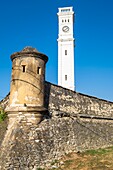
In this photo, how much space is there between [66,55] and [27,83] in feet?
146

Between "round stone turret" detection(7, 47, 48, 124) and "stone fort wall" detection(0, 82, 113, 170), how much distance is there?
0.81m

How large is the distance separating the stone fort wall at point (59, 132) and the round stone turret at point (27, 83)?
812 millimetres

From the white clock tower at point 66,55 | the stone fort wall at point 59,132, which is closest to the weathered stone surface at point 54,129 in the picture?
the stone fort wall at point 59,132

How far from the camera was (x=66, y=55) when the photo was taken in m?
56.7

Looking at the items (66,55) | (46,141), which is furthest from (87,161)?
(66,55)

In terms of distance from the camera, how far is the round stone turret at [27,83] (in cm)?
1252

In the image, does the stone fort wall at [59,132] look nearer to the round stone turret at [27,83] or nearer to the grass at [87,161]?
the grass at [87,161]

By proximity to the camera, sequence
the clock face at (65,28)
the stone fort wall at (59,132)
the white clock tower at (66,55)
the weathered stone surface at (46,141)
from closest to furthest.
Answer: the weathered stone surface at (46,141), the stone fort wall at (59,132), the white clock tower at (66,55), the clock face at (65,28)

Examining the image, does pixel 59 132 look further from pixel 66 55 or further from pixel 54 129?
pixel 66 55

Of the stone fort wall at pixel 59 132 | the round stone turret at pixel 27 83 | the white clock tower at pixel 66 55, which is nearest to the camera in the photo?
the stone fort wall at pixel 59 132

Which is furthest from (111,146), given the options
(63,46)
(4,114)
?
(63,46)

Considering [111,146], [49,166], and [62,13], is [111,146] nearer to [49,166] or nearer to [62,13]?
[49,166]

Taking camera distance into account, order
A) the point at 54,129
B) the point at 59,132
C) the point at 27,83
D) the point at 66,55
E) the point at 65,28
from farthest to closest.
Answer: the point at 65,28, the point at 66,55, the point at 59,132, the point at 54,129, the point at 27,83

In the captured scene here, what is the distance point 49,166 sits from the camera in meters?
11.9
